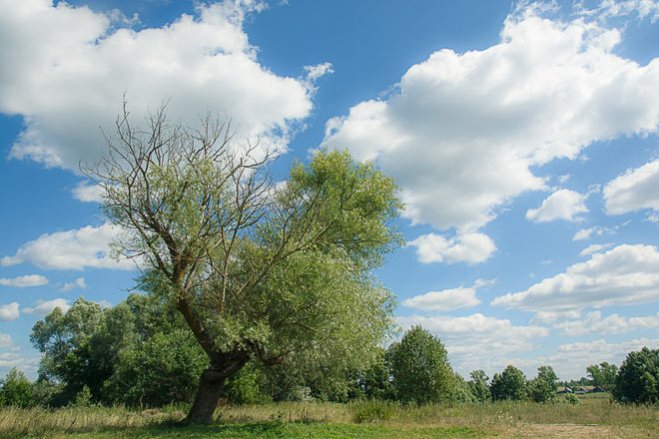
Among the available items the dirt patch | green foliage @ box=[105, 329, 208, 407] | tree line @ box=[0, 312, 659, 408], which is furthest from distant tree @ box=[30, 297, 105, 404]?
the dirt patch

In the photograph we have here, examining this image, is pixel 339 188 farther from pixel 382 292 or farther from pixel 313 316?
pixel 313 316

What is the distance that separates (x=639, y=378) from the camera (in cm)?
4566

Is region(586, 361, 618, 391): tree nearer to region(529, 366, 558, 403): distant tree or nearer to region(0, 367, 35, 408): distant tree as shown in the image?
region(529, 366, 558, 403): distant tree

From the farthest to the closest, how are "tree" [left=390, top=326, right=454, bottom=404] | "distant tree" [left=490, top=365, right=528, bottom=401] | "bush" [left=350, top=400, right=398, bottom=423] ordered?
"distant tree" [left=490, top=365, right=528, bottom=401] → "tree" [left=390, top=326, right=454, bottom=404] → "bush" [left=350, top=400, right=398, bottom=423]

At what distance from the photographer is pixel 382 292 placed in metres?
21.4

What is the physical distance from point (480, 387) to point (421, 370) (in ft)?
158

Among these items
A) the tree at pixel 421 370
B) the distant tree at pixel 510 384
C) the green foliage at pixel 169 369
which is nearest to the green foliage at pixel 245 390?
the green foliage at pixel 169 369

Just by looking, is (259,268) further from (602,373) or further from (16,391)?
(602,373)

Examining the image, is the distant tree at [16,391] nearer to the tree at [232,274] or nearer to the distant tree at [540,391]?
the tree at [232,274]

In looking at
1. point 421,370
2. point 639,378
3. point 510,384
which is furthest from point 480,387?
point 421,370

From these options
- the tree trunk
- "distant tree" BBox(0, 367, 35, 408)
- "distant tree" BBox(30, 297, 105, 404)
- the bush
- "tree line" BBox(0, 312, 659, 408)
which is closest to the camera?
the tree trunk

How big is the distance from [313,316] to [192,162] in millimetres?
8276

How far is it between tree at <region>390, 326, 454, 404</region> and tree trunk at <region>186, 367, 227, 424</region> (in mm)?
18751

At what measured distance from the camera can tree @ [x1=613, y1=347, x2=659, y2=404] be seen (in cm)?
4462
